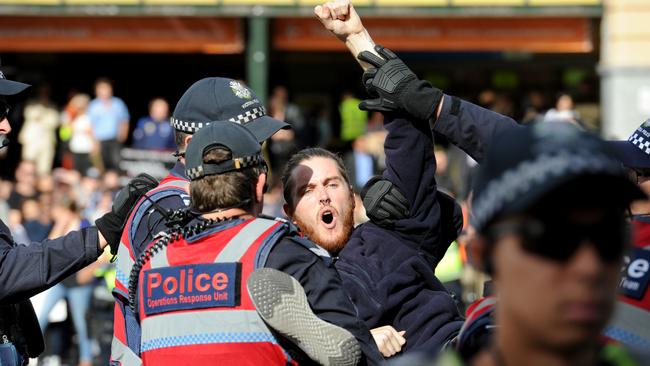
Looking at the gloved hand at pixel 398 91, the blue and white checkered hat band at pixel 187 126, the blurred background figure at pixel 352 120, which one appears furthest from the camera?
the blurred background figure at pixel 352 120

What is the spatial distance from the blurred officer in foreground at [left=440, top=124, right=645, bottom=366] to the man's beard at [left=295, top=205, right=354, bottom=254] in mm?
2483

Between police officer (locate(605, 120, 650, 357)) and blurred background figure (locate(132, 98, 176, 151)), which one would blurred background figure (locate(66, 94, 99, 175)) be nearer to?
blurred background figure (locate(132, 98, 176, 151))

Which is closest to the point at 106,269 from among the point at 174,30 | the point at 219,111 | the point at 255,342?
the point at 174,30

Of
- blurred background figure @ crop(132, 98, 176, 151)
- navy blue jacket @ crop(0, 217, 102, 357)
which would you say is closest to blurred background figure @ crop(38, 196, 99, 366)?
blurred background figure @ crop(132, 98, 176, 151)

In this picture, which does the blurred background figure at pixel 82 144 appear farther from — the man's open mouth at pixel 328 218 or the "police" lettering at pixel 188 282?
the "police" lettering at pixel 188 282

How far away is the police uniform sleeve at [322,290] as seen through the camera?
3631 mm

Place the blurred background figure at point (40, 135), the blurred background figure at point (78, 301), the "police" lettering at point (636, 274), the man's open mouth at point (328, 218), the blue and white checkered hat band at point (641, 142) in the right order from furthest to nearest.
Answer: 1. the blurred background figure at point (40, 135)
2. the blurred background figure at point (78, 301)
3. the man's open mouth at point (328, 218)
4. the blue and white checkered hat band at point (641, 142)
5. the "police" lettering at point (636, 274)

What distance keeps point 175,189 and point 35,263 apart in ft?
1.84

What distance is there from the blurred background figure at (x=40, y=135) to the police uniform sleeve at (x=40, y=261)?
44.7ft

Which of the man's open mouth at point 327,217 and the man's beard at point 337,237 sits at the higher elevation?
the man's open mouth at point 327,217

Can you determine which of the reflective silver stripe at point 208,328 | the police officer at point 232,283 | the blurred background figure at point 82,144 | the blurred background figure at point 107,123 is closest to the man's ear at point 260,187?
the police officer at point 232,283

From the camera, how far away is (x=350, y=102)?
1844 cm

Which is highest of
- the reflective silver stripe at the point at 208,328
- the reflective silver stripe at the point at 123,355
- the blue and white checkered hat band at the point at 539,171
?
the blue and white checkered hat band at the point at 539,171

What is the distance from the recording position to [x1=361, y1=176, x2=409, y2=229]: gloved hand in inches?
167
